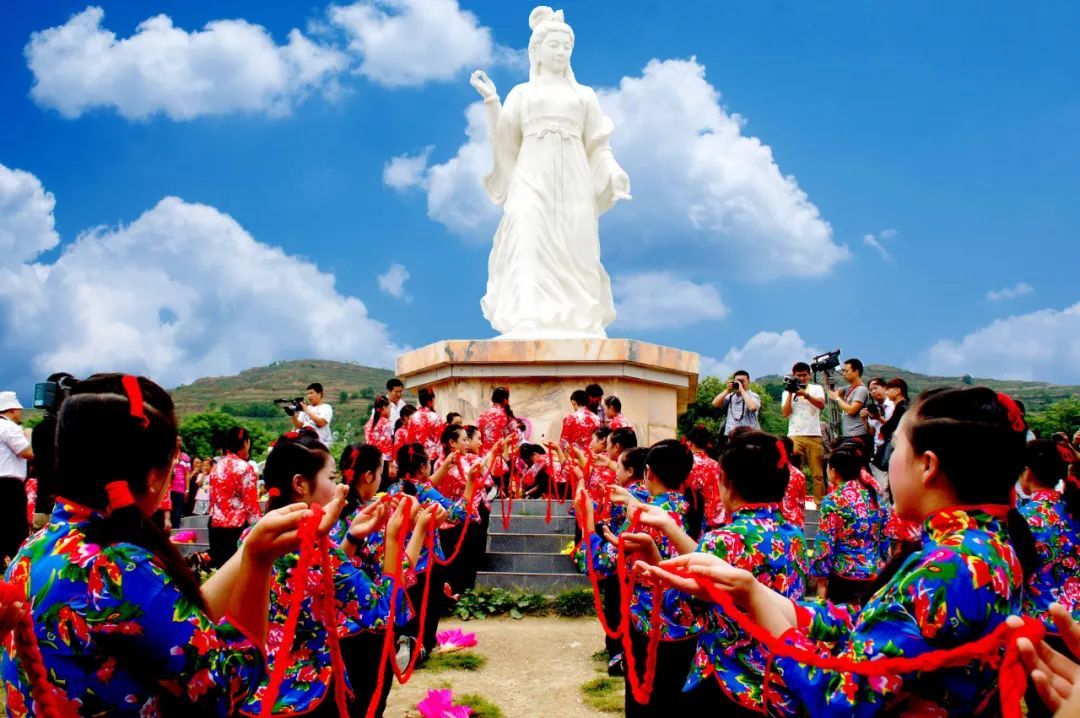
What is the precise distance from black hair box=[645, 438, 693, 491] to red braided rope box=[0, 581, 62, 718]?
3050mm

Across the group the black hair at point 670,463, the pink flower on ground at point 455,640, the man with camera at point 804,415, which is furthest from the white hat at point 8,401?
the man with camera at point 804,415

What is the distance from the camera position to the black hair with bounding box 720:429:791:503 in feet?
10.4

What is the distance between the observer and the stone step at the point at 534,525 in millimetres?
9016

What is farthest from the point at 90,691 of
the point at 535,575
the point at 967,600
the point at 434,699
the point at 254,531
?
the point at 535,575

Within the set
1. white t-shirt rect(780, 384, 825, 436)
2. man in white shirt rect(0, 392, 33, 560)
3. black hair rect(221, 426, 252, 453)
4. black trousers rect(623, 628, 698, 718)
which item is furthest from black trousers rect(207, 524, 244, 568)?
white t-shirt rect(780, 384, 825, 436)

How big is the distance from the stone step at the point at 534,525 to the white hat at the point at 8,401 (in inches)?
178

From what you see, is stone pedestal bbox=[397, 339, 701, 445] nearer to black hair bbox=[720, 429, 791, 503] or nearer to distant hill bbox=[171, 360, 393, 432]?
black hair bbox=[720, 429, 791, 503]

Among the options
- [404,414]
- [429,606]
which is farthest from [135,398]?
[404,414]

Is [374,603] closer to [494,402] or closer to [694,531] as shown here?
[694,531]

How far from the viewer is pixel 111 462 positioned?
1.91 metres

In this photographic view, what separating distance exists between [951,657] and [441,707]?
11.9ft

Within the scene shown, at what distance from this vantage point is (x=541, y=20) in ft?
44.7

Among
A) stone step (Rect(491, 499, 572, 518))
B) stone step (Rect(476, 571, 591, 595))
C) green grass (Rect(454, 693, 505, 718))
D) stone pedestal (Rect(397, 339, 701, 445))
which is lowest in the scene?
green grass (Rect(454, 693, 505, 718))

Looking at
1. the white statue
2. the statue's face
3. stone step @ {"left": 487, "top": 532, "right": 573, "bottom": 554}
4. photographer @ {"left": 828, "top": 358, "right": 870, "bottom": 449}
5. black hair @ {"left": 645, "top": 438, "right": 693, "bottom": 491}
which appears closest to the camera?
black hair @ {"left": 645, "top": 438, "right": 693, "bottom": 491}
